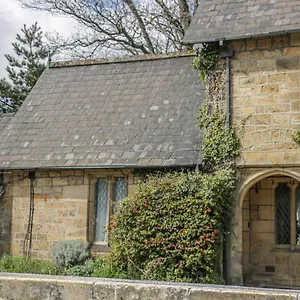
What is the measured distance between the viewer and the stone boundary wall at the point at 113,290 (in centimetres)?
513

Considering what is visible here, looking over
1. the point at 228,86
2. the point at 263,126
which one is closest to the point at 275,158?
the point at 263,126

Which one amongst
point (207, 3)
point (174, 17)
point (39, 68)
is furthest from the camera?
point (39, 68)

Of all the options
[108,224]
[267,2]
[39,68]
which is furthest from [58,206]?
[39,68]

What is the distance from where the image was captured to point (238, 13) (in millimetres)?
11430

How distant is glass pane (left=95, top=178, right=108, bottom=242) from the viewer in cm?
1220

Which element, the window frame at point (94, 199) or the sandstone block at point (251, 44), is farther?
the window frame at point (94, 199)

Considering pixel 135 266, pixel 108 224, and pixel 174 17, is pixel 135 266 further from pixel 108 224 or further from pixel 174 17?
pixel 174 17

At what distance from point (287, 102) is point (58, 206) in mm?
5771

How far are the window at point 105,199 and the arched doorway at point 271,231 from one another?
2.89 m

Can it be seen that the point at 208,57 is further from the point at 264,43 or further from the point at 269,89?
the point at 269,89

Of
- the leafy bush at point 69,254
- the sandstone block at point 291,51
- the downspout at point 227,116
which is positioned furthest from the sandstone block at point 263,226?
the leafy bush at point 69,254

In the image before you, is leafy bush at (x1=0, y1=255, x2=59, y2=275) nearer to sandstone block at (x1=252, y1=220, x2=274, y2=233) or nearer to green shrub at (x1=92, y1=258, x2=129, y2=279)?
green shrub at (x1=92, y1=258, x2=129, y2=279)

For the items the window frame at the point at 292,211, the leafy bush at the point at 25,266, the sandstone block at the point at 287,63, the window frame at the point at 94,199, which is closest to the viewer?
the sandstone block at the point at 287,63

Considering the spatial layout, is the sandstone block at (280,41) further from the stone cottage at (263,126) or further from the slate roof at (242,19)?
the slate roof at (242,19)
